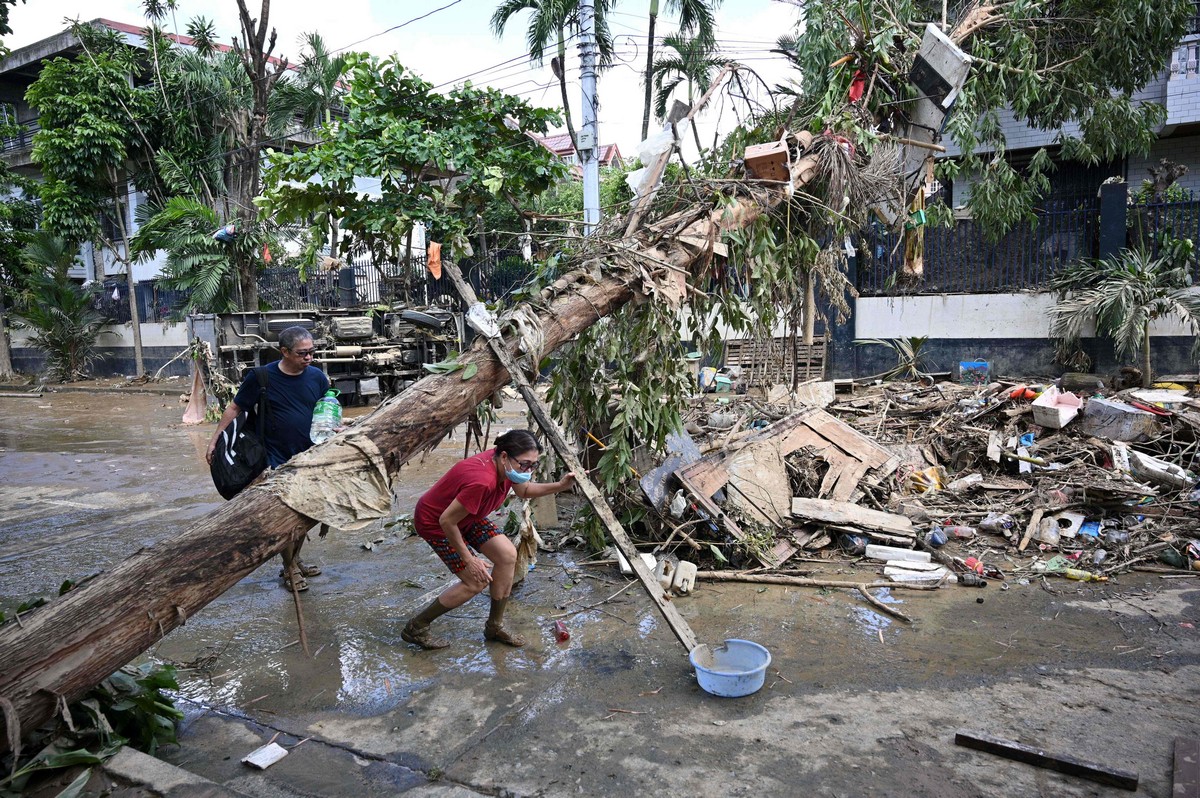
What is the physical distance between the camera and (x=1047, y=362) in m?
11.3

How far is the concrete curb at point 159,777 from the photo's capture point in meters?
2.77

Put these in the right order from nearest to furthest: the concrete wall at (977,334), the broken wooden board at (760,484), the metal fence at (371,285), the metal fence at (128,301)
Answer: the broken wooden board at (760,484) < the concrete wall at (977,334) < the metal fence at (371,285) < the metal fence at (128,301)

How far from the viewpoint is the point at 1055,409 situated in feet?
22.6

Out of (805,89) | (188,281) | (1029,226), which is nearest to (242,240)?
(188,281)

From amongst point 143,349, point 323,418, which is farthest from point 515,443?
point 143,349

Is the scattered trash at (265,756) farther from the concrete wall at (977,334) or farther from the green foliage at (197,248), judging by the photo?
the green foliage at (197,248)

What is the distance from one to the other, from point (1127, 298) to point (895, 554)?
6.97 m

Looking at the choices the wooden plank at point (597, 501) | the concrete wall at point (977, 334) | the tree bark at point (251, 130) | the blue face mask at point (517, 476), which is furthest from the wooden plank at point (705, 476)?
the tree bark at point (251, 130)

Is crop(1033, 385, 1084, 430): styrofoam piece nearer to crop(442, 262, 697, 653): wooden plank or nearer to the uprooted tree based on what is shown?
the uprooted tree

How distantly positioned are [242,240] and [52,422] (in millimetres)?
5458

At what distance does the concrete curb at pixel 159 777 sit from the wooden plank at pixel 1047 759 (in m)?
2.78

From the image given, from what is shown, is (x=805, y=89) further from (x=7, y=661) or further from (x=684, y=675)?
(x=7, y=661)

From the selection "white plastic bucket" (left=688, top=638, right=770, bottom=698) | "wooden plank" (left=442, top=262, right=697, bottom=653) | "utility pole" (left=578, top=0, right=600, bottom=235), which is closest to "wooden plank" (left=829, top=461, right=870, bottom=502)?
"white plastic bucket" (left=688, top=638, right=770, bottom=698)

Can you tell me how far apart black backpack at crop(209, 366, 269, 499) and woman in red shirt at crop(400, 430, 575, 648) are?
1239 mm
